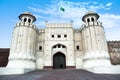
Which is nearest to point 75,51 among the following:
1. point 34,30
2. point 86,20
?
point 86,20

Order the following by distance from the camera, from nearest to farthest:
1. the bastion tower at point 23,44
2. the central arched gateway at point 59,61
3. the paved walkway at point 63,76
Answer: the paved walkway at point 63,76 → the bastion tower at point 23,44 → the central arched gateway at point 59,61

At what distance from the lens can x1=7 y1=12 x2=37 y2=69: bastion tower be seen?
22641 millimetres

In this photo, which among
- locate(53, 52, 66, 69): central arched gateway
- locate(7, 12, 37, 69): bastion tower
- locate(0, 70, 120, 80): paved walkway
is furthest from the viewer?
locate(53, 52, 66, 69): central arched gateway

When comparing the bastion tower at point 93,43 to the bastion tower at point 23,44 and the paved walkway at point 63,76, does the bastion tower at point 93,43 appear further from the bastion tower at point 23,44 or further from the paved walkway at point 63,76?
the bastion tower at point 23,44

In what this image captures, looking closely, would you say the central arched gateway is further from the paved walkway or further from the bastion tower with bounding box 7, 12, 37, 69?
the paved walkway

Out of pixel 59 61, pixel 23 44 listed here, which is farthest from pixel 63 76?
pixel 59 61

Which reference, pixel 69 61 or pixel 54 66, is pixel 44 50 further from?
pixel 69 61

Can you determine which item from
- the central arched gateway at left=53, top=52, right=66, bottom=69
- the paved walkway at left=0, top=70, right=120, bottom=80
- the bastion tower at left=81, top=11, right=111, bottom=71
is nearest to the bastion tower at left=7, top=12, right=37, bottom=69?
the central arched gateway at left=53, top=52, right=66, bottom=69

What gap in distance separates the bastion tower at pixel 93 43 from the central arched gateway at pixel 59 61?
193 inches

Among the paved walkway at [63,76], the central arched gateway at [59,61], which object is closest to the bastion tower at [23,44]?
the central arched gateway at [59,61]

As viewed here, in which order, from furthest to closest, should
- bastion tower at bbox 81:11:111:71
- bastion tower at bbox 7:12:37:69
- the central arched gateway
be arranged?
the central arched gateway < bastion tower at bbox 81:11:111:71 < bastion tower at bbox 7:12:37:69

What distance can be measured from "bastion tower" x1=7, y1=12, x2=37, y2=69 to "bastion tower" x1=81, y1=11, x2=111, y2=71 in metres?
10.7

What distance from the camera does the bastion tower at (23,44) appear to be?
74.3ft

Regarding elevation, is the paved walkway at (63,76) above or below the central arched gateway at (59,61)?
below
